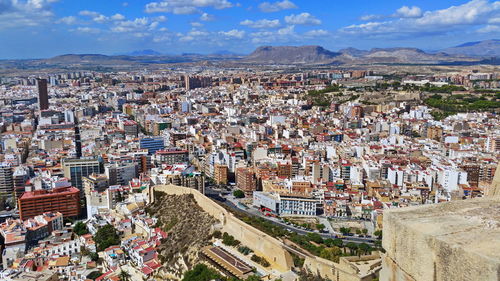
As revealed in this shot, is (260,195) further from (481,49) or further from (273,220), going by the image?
(481,49)

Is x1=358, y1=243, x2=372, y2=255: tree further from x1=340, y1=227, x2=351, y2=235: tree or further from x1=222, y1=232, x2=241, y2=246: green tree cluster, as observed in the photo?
x1=222, y1=232, x2=241, y2=246: green tree cluster

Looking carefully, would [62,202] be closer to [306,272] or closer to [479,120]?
[306,272]

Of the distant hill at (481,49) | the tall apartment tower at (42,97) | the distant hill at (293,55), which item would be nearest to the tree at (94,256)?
the tall apartment tower at (42,97)

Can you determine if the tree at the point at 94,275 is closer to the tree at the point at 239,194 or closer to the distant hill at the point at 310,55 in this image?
the tree at the point at 239,194

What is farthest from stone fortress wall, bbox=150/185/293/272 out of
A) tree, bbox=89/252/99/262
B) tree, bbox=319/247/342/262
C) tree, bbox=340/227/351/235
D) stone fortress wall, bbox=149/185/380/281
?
tree, bbox=89/252/99/262

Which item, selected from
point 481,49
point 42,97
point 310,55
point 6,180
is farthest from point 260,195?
point 481,49

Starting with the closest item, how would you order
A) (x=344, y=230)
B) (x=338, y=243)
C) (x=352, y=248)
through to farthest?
(x=352, y=248), (x=338, y=243), (x=344, y=230)
